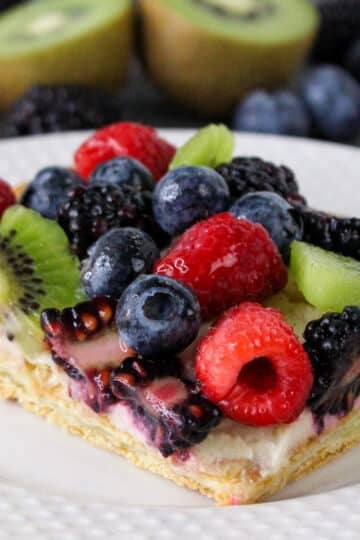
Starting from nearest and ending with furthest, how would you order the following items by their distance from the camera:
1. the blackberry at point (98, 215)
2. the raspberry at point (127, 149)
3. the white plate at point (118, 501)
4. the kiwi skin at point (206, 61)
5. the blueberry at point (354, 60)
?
the white plate at point (118, 501) < the blackberry at point (98, 215) < the raspberry at point (127, 149) < the kiwi skin at point (206, 61) < the blueberry at point (354, 60)

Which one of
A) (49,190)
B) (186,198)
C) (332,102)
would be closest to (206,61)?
(332,102)

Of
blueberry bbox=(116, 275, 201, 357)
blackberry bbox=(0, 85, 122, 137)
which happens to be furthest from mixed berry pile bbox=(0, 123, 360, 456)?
blackberry bbox=(0, 85, 122, 137)

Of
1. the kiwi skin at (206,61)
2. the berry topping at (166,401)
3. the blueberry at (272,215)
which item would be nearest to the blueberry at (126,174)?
the blueberry at (272,215)

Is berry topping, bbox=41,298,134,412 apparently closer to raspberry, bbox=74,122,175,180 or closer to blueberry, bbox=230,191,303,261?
blueberry, bbox=230,191,303,261

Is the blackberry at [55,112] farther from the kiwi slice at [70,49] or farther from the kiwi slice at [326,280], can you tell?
the kiwi slice at [326,280]

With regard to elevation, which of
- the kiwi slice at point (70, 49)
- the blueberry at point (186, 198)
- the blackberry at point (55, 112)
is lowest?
the blackberry at point (55, 112)
